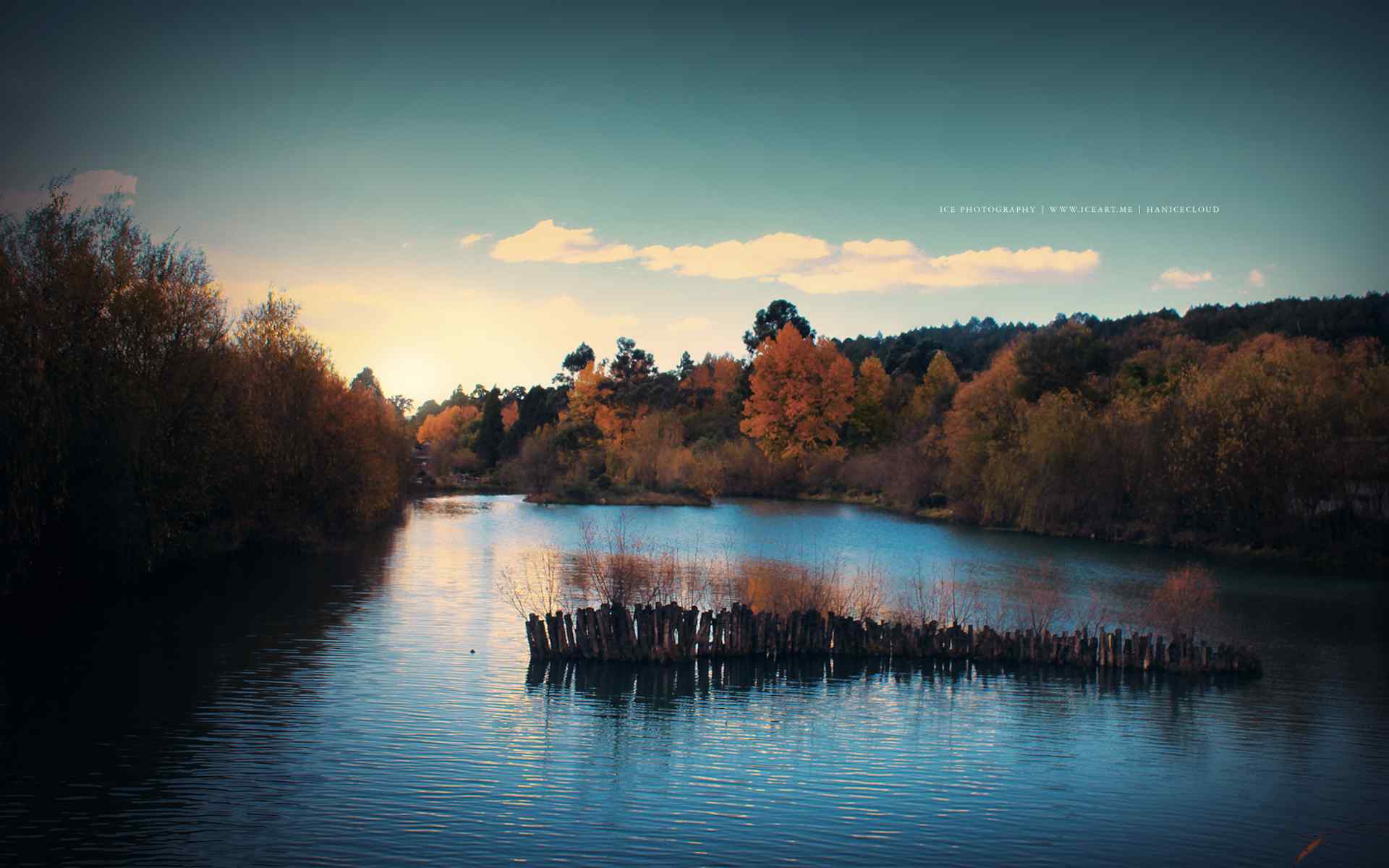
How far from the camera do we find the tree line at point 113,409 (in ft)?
68.9

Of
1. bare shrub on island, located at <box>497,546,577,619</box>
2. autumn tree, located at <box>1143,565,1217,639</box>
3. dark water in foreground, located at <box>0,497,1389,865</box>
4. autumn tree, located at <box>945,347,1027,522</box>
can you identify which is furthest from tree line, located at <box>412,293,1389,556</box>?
bare shrub on island, located at <box>497,546,577,619</box>

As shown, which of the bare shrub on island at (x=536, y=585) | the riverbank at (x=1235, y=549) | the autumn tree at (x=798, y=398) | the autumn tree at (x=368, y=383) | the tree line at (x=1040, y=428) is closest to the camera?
the bare shrub on island at (x=536, y=585)

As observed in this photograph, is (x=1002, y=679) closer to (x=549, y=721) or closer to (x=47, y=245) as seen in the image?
(x=549, y=721)

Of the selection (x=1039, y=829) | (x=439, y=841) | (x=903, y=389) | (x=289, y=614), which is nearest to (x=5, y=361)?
(x=289, y=614)

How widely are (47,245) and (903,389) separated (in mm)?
75650

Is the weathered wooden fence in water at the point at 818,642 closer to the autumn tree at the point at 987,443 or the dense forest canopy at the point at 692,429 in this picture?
the dense forest canopy at the point at 692,429

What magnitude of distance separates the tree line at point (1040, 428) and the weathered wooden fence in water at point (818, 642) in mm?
26108

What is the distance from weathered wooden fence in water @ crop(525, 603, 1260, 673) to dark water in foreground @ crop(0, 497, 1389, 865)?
1.85 feet

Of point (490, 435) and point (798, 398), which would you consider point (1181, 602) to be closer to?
point (798, 398)

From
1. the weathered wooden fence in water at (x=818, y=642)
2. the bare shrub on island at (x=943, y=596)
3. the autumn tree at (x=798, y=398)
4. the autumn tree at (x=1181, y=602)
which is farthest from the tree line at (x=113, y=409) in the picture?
the autumn tree at (x=798, y=398)

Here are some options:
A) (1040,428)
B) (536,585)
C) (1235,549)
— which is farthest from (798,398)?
(536,585)

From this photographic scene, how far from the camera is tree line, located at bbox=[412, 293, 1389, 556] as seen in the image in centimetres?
4084

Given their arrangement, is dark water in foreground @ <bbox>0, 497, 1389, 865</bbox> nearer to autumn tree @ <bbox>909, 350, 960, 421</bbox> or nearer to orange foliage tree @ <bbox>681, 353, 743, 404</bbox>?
autumn tree @ <bbox>909, 350, 960, 421</bbox>

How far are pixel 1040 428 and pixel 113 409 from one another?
147 ft
